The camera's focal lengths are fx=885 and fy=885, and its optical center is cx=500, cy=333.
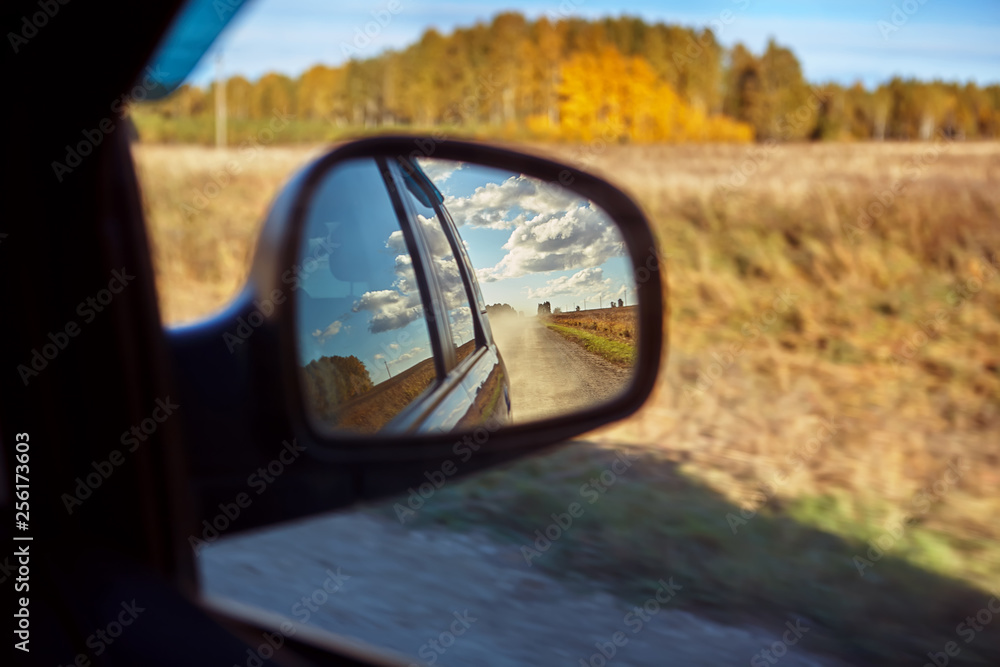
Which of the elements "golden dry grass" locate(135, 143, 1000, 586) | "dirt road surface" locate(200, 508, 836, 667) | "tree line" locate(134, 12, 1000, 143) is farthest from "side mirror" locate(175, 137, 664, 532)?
"tree line" locate(134, 12, 1000, 143)

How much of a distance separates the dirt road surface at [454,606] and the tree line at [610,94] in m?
11.4

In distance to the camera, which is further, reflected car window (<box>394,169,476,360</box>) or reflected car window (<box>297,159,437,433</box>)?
reflected car window (<box>394,169,476,360</box>)

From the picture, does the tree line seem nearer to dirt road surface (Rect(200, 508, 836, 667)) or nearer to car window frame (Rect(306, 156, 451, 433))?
dirt road surface (Rect(200, 508, 836, 667))

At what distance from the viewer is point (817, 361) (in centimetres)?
790

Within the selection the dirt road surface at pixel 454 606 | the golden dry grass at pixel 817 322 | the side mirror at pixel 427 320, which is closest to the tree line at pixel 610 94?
the golden dry grass at pixel 817 322

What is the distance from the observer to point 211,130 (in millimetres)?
15070

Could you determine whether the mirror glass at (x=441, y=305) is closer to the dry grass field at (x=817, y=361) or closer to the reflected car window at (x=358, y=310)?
the reflected car window at (x=358, y=310)

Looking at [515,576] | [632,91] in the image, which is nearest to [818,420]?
[515,576]

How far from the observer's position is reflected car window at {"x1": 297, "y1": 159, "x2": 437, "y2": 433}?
5.19 ft

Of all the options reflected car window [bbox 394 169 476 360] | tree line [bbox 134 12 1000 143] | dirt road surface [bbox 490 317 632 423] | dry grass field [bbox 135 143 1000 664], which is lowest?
dry grass field [bbox 135 143 1000 664]

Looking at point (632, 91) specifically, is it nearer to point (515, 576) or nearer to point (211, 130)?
point (211, 130)

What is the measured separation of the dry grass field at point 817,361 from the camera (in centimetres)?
410

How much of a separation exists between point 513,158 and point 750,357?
6345 mm

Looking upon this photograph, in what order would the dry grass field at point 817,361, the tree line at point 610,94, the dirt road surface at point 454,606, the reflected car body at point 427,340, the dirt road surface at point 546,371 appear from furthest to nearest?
the tree line at point 610,94, the dry grass field at point 817,361, the dirt road surface at point 454,606, the dirt road surface at point 546,371, the reflected car body at point 427,340
